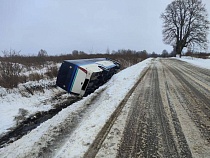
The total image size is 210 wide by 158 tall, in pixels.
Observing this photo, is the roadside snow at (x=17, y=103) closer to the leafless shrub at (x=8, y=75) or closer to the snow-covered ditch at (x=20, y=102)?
the snow-covered ditch at (x=20, y=102)

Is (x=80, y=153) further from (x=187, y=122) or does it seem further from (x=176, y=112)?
(x=176, y=112)

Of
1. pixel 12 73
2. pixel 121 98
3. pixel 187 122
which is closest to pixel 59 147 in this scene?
pixel 187 122

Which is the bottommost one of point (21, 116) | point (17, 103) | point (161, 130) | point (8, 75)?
point (21, 116)

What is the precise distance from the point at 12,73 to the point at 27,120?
6498 millimetres

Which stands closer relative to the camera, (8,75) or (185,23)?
(8,75)

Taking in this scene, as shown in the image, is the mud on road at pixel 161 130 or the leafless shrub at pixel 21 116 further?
the leafless shrub at pixel 21 116

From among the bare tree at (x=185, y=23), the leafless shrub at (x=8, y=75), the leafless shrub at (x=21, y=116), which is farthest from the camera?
the bare tree at (x=185, y=23)

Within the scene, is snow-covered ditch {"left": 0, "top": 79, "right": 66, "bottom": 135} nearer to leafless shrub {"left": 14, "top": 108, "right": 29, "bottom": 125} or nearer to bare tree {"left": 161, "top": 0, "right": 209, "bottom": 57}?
leafless shrub {"left": 14, "top": 108, "right": 29, "bottom": 125}

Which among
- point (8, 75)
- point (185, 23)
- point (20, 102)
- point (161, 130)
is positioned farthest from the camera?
point (185, 23)

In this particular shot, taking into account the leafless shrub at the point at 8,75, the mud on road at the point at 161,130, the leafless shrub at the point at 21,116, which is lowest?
the leafless shrub at the point at 21,116

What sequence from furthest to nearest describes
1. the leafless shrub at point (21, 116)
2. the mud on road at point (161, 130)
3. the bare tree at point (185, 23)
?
the bare tree at point (185, 23)
the leafless shrub at point (21, 116)
the mud on road at point (161, 130)

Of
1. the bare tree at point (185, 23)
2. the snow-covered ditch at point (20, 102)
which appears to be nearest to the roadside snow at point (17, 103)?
the snow-covered ditch at point (20, 102)

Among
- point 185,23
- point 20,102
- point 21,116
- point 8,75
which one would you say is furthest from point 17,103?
point 185,23

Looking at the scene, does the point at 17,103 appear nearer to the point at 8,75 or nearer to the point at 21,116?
the point at 21,116
